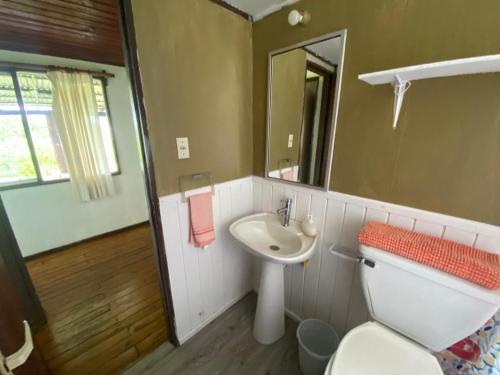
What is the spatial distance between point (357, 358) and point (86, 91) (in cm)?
345

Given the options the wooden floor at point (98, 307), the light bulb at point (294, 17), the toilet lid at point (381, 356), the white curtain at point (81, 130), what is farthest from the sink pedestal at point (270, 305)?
the white curtain at point (81, 130)

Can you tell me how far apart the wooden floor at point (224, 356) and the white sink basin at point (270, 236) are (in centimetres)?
72

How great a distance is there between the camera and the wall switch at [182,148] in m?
1.21

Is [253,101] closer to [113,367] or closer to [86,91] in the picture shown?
[113,367]

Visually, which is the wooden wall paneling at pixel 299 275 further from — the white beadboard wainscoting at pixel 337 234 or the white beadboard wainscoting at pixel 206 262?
the white beadboard wainscoting at pixel 206 262

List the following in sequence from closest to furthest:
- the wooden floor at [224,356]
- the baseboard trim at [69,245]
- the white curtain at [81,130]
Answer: the wooden floor at [224,356], the white curtain at [81,130], the baseboard trim at [69,245]

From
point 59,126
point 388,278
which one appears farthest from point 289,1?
point 59,126

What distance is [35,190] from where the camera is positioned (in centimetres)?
237

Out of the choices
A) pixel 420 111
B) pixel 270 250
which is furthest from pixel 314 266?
pixel 420 111

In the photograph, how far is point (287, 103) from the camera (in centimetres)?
141

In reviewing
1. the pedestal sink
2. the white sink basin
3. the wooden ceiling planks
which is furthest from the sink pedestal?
the wooden ceiling planks

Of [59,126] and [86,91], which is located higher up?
[86,91]

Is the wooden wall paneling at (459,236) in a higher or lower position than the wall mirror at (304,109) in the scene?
lower

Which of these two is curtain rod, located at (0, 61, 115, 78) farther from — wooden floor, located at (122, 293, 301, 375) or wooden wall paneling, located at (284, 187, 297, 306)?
wooden floor, located at (122, 293, 301, 375)
